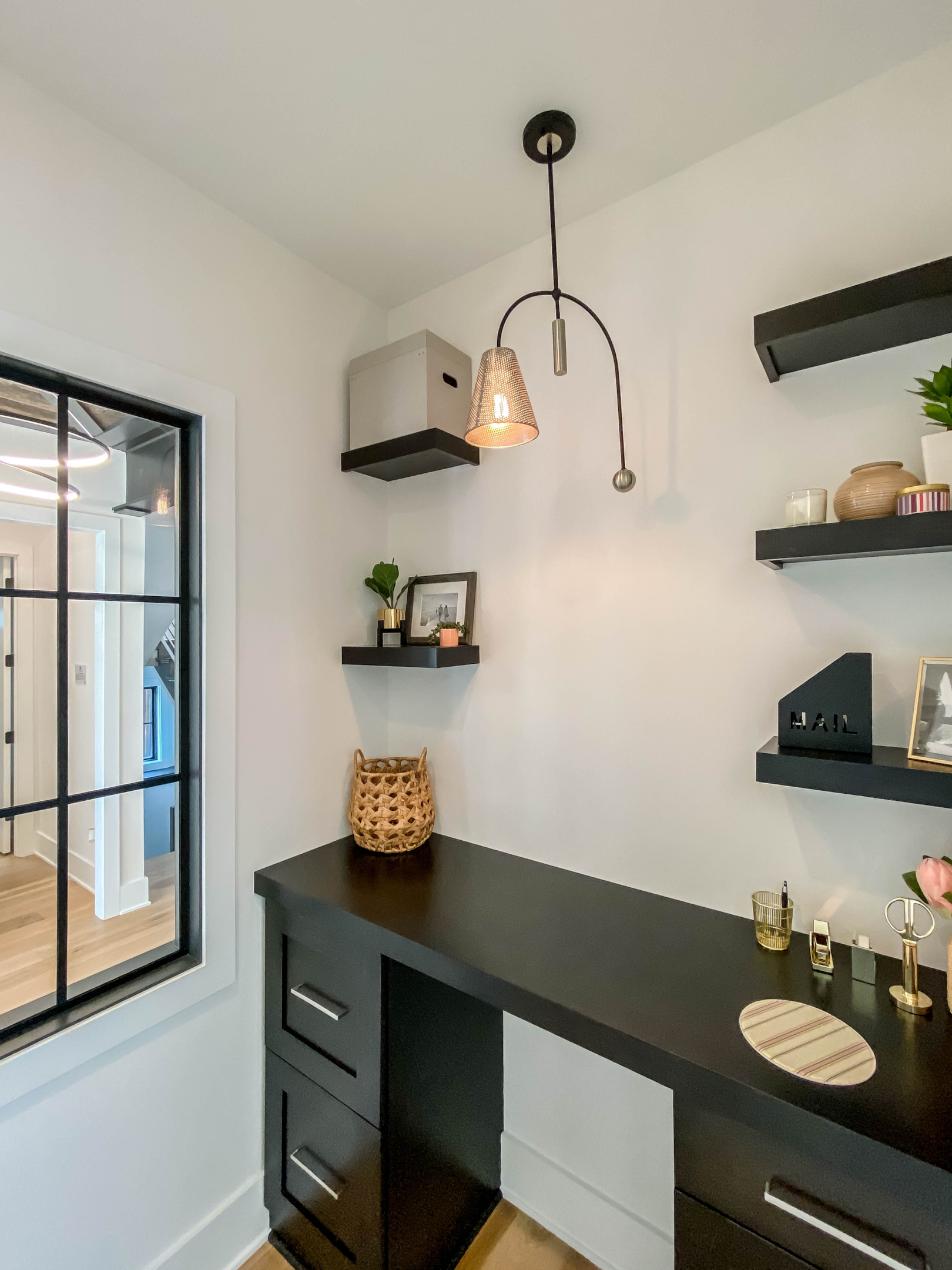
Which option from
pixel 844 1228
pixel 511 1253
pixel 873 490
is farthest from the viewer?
pixel 511 1253

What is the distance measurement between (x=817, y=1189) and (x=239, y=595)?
155 centimetres

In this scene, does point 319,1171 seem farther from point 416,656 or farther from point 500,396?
point 500,396

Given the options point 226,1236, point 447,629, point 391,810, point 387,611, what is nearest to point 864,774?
point 447,629

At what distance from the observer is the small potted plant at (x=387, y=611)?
1.77m

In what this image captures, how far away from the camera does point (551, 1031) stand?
0.97 m

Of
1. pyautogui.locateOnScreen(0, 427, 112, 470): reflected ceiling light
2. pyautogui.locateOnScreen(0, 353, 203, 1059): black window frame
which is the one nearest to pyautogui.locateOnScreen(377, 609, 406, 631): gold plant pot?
pyautogui.locateOnScreen(0, 353, 203, 1059): black window frame

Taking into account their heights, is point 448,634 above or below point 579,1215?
above

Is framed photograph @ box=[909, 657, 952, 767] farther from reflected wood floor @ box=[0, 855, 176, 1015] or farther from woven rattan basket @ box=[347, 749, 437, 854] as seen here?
reflected wood floor @ box=[0, 855, 176, 1015]

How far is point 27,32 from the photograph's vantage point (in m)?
1.05

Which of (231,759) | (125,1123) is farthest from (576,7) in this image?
(125,1123)

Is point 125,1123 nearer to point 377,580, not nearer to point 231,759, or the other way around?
point 231,759

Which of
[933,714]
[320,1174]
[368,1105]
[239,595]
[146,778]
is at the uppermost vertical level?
[239,595]

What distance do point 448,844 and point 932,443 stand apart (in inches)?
57.9

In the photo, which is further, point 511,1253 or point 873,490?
point 511,1253
